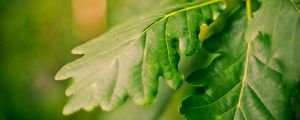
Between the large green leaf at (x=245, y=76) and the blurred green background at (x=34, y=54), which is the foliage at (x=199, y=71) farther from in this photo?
the blurred green background at (x=34, y=54)

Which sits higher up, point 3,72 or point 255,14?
point 255,14

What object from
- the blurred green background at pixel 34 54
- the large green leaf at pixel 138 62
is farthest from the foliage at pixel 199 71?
the blurred green background at pixel 34 54

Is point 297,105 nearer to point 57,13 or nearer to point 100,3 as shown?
point 100,3

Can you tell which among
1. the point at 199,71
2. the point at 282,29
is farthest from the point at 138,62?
the point at 282,29

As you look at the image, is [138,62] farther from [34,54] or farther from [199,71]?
[34,54]

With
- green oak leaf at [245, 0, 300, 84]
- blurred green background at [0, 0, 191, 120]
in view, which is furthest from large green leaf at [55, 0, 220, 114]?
blurred green background at [0, 0, 191, 120]

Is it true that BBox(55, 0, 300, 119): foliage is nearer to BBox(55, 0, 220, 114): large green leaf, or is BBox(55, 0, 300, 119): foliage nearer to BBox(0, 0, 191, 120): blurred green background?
BBox(55, 0, 220, 114): large green leaf

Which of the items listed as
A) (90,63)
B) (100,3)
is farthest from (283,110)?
(100,3)
